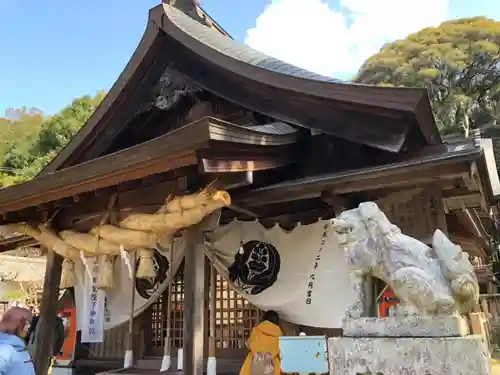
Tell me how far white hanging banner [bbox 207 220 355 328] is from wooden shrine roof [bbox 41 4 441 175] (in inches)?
55.4

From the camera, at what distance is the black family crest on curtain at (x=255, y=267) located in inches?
235

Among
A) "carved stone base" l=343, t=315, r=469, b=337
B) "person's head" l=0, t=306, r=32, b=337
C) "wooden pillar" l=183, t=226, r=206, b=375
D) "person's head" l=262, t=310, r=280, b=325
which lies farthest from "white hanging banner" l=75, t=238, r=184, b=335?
"carved stone base" l=343, t=315, r=469, b=337

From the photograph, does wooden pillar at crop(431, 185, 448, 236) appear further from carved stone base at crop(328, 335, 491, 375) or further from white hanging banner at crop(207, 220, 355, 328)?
carved stone base at crop(328, 335, 491, 375)

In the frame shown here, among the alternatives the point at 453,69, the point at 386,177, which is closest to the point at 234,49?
the point at 386,177

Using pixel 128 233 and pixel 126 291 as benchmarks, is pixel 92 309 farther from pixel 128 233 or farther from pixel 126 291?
pixel 128 233

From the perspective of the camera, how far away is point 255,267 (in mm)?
6086

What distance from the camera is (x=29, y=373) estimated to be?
3023 mm

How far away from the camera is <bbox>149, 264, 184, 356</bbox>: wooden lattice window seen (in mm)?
7293

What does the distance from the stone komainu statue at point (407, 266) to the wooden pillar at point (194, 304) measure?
233cm

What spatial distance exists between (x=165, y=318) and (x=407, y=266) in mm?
5433

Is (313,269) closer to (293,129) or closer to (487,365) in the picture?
(293,129)

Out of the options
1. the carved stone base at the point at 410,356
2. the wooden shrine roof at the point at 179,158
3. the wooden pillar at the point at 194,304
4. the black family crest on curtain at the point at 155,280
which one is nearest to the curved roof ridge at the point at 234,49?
the wooden shrine roof at the point at 179,158

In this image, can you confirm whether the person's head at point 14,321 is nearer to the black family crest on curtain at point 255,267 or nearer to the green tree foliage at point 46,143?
the black family crest on curtain at point 255,267

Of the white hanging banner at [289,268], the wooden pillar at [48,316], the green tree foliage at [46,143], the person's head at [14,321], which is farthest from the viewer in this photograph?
the green tree foliage at [46,143]
